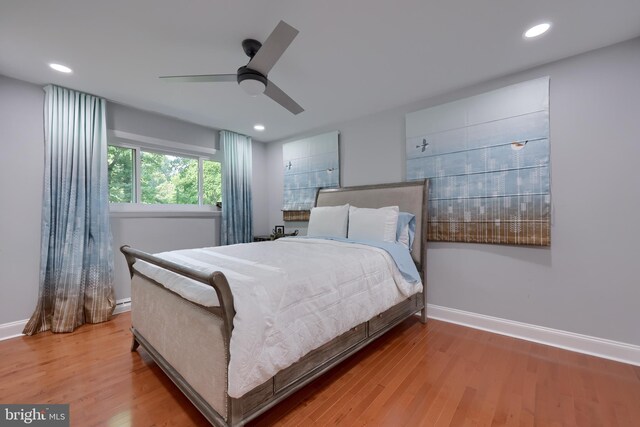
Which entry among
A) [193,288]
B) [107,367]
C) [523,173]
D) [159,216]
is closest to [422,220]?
[523,173]

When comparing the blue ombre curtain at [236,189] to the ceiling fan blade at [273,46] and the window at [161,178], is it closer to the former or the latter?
the window at [161,178]

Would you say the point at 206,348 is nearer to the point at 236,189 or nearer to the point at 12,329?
the point at 12,329

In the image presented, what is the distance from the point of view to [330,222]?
3.19m

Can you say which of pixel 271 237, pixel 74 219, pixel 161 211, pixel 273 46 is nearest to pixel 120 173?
pixel 161 211

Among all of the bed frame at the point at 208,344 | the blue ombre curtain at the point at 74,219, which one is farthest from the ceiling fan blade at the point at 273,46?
the blue ombre curtain at the point at 74,219

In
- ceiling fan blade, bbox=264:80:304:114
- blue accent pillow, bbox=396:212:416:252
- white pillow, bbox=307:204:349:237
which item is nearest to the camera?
ceiling fan blade, bbox=264:80:304:114

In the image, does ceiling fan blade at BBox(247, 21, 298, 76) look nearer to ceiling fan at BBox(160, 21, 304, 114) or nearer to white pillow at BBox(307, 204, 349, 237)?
ceiling fan at BBox(160, 21, 304, 114)

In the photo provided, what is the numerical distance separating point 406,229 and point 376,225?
345 mm

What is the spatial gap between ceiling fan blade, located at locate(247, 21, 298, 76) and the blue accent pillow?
1.92 m

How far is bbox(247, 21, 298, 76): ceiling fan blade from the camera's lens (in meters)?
1.44

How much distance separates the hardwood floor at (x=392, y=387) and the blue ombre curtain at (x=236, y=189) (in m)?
1.96

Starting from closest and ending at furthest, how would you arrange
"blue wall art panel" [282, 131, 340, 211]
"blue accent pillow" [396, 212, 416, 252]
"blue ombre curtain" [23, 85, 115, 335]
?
"blue ombre curtain" [23, 85, 115, 335]
"blue accent pillow" [396, 212, 416, 252]
"blue wall art panel" [282, 131, 340, 211]

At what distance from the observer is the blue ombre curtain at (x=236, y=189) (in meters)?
4.03

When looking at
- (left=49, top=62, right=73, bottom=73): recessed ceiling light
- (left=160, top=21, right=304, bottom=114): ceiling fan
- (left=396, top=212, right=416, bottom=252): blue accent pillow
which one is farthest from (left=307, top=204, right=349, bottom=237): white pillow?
(left=49, top=62, right=73, bottom=73): recessed ceiling light
